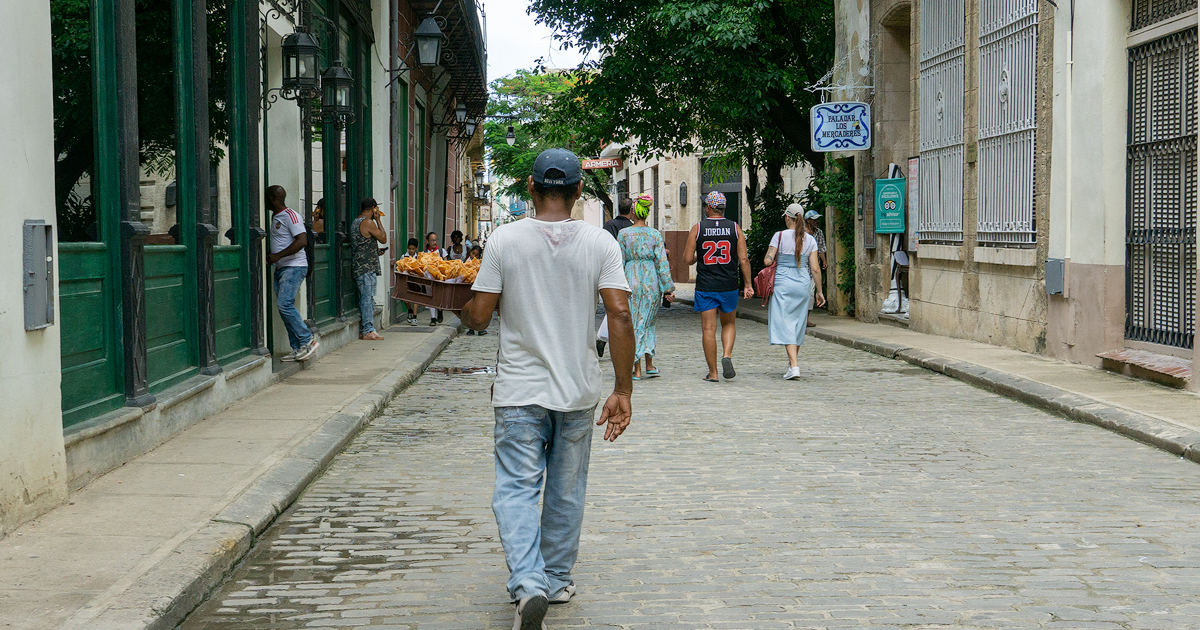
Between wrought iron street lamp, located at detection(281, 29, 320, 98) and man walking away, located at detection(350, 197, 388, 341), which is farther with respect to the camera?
man walking away, located at detection(350, 197, 388, 341)

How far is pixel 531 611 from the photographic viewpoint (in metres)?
3.85

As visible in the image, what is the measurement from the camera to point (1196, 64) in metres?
9.88

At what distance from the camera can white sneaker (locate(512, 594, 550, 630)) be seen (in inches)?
151

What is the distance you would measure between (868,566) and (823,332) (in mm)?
11964

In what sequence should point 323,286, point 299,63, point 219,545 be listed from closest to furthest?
point 219,545, point 299,63, point 323,286

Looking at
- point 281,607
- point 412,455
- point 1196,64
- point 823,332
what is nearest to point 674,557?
point 281,607

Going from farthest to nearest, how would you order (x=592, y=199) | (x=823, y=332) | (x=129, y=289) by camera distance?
(x=592, y=199), (x=823, y=332), (x=129, y=289)

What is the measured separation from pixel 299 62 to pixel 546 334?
7866 millimetres

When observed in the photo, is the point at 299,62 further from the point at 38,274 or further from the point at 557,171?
the point at 557,171

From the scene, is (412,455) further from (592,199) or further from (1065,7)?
(592,199)

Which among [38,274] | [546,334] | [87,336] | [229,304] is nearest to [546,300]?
[546,334]

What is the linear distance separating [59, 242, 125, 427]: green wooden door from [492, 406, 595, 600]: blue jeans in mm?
2919

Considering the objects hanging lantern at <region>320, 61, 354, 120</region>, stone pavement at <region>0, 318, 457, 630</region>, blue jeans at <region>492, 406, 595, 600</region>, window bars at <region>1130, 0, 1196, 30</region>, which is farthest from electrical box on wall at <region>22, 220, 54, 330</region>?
window bars at <region>1130, 0, 1196, 30</region>

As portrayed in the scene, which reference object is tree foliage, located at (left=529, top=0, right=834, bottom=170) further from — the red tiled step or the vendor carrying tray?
the vendor carrying tray
